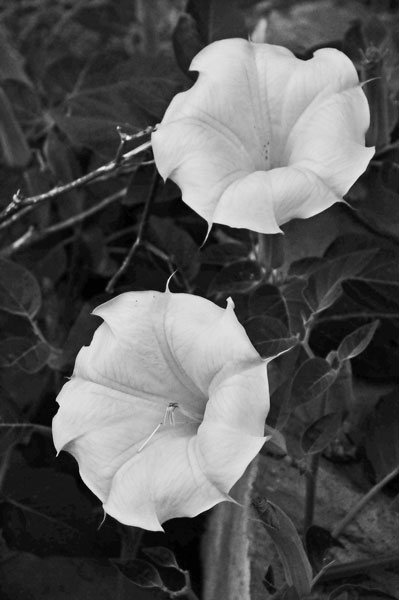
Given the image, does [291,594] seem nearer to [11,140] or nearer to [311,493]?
[311,493]

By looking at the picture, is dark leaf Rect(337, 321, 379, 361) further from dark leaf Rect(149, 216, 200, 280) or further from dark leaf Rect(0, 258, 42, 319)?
dark leaf Rect(0, 258, 42, 319)

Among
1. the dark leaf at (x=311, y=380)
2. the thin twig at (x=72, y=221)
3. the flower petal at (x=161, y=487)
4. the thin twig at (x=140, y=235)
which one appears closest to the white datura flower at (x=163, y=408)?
the flower petal at (x=161, y=487)

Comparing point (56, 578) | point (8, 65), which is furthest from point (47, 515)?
point (8, 65)

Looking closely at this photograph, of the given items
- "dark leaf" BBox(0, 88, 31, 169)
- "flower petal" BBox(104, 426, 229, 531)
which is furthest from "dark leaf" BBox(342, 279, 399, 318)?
"dark leaf" BBox(0, 88, 31, 169)

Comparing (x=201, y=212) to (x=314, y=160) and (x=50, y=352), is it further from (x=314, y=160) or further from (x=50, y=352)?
(x=50, y=352)

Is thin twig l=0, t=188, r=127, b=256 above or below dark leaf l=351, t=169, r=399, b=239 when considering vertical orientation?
below

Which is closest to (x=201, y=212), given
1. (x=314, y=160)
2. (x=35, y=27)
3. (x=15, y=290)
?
(x=314, y=160)
